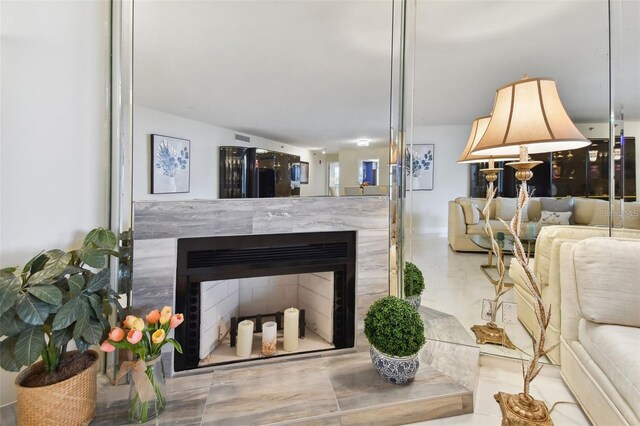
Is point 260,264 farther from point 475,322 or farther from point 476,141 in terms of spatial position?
point 475,322

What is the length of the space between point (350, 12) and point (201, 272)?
182 centimetres

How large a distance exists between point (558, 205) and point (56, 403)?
304cm

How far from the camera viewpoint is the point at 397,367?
56.8 inches

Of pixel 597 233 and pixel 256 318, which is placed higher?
pixel 597 233

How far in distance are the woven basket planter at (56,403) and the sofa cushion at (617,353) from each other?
2.21m

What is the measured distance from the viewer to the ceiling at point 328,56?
5.16ft

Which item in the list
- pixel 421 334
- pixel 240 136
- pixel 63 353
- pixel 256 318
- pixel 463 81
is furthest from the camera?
pixel 463 81

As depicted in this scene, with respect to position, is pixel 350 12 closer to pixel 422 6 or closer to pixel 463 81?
pixel 422 6

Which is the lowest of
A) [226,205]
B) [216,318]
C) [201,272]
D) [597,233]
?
[216,318]

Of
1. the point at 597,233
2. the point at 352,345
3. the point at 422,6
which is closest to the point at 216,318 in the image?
the point at 352,345

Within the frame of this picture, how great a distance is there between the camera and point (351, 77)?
1.88 meters

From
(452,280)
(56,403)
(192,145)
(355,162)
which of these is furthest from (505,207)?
(56,403)

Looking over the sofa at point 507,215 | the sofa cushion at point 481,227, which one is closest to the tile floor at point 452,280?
the sofa at point 507,215

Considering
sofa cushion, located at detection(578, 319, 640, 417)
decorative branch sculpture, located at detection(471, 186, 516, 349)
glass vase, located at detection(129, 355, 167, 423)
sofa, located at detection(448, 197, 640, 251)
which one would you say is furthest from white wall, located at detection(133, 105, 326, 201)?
sofa cushion, located at detection(578, 319, 640, 417)
